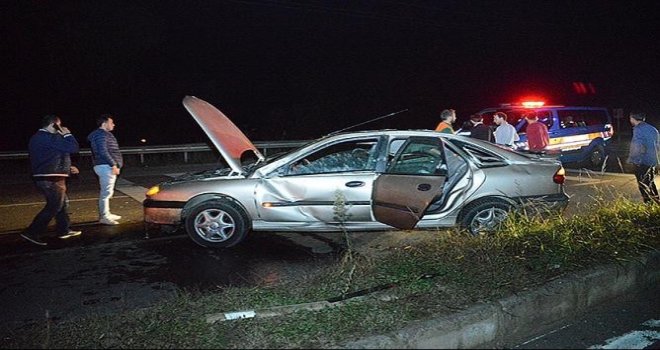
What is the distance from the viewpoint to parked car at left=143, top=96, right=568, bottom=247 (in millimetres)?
6305

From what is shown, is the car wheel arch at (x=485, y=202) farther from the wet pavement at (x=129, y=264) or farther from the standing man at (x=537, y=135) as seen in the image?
the standing man at (x=537, y=135)

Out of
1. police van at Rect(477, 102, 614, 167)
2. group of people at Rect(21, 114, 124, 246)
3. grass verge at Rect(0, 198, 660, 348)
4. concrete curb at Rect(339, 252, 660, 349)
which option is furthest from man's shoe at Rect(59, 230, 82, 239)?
police van at Rect(477, 102, 614, 167)

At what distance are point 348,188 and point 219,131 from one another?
181 centimetres

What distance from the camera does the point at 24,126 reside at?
116 ft

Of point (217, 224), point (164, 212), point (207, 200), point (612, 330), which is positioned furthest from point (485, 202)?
point (164, 212)

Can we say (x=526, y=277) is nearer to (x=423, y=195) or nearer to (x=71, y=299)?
(x=423, y=195)

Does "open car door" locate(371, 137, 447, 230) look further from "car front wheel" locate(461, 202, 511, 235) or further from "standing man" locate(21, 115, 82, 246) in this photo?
"standing man" locate(21, 115, 82, 246)

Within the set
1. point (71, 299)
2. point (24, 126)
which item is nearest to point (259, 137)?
point (24, 126)

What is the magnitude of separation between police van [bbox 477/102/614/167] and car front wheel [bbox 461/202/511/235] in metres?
6.84

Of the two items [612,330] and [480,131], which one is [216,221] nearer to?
[612,330]

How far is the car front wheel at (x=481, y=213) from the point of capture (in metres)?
6.34

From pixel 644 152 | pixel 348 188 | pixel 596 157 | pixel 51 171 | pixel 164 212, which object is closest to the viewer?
pixel 348 188

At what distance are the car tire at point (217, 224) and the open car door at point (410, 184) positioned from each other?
5.34 ft

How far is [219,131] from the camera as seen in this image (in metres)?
6.73
